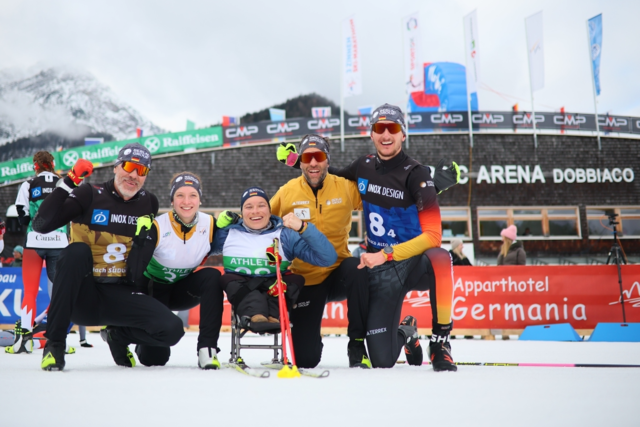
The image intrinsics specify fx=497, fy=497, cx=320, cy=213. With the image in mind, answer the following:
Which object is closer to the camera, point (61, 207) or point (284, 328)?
point (284, 328)

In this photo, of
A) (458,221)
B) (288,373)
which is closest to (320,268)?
(288,373)

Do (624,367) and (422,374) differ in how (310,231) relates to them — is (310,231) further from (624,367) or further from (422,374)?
(624,367)

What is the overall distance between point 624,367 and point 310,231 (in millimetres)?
2438

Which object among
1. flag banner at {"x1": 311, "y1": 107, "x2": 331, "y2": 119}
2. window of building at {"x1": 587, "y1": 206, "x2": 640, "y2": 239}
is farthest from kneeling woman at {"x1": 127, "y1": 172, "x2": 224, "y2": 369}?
window of building at {"x1": 587, "y1": 206, "x2": 640, "y2": 239}

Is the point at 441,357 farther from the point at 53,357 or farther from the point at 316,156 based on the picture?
the point at 53,357

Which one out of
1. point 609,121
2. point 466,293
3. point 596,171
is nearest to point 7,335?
point 466,293

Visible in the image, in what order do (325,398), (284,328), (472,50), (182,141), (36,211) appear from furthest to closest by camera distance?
(182,141)
(472,50)
(36,211)
(284,328)
(325,398)

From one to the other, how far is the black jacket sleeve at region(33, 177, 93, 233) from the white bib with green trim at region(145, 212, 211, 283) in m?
0.54

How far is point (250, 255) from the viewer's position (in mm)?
3670

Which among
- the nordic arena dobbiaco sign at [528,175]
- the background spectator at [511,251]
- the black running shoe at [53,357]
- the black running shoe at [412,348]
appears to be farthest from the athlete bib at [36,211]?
the nordic arena dobbiaco sign at [528,175]

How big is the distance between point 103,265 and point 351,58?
1844 cm

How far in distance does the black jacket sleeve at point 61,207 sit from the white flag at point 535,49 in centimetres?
2080

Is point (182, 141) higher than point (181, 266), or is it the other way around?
point (182, 141)

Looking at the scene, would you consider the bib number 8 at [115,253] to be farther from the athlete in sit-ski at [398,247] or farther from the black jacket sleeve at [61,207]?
the athlete in sit-ski at [398,247]
